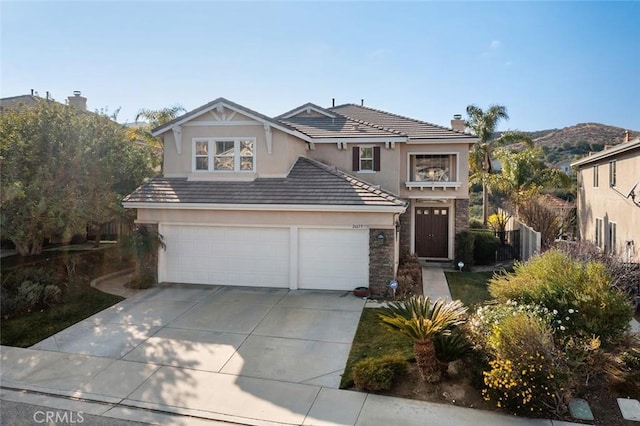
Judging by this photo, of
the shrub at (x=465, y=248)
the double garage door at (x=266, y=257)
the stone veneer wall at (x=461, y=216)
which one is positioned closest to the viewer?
the double garage door at (x=266, y=257)

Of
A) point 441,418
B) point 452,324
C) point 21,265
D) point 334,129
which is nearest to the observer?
point 441,418

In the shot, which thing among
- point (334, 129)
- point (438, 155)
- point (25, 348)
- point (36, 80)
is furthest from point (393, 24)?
point (36, 80)

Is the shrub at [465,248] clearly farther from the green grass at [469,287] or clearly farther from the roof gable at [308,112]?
the roof gable at [308,112]

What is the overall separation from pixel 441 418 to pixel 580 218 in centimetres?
2261

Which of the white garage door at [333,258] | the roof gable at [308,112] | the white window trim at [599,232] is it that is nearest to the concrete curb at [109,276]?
the white garage door at [333,258]

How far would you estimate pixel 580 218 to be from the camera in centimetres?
2392

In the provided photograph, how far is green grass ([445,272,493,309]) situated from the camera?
1279 cm

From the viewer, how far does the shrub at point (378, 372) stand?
7057 mm

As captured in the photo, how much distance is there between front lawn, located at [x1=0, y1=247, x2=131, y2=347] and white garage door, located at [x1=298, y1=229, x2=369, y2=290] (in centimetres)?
619

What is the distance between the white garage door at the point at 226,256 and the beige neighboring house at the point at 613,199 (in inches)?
475

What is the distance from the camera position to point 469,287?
14.5 meters

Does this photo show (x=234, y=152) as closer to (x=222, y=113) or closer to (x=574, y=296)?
(x=222, y=113)

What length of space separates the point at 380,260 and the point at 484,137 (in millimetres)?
20222

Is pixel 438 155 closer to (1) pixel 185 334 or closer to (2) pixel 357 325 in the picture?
(2) pixel 357 325
